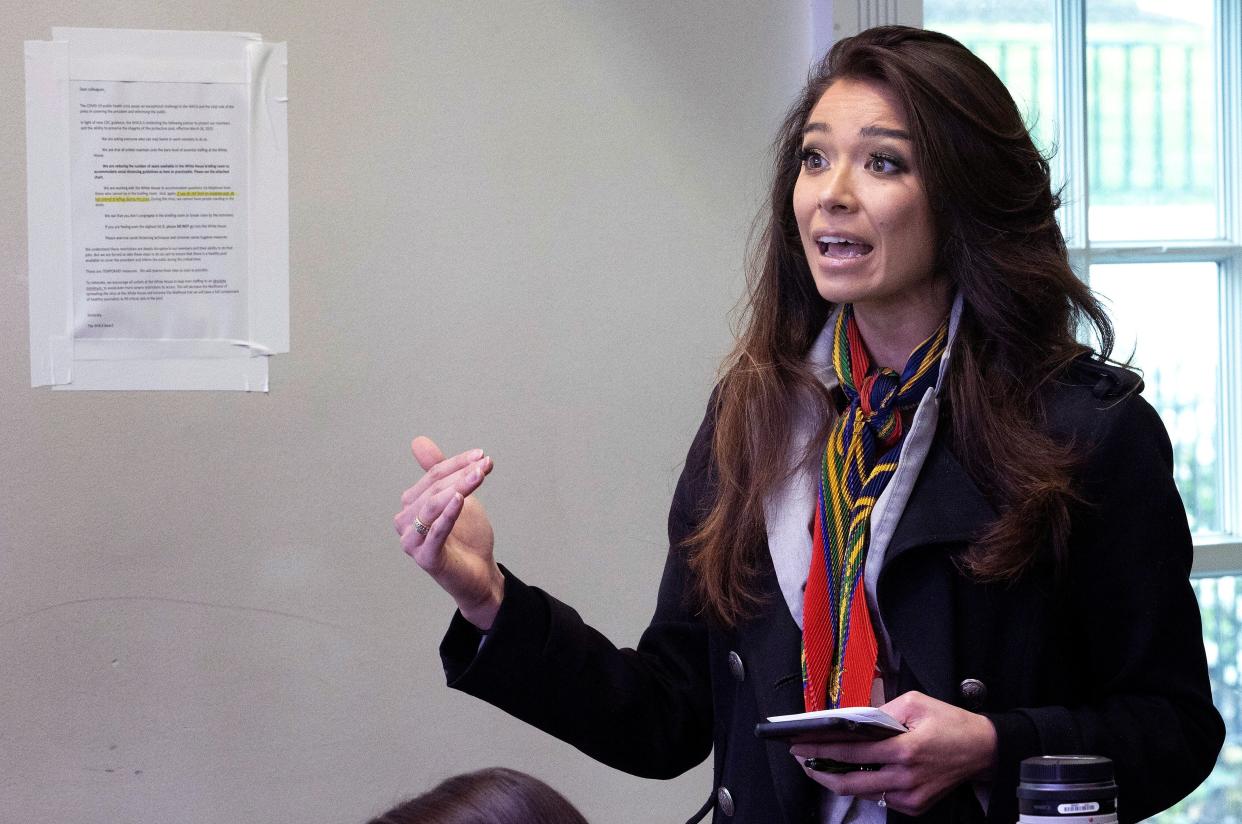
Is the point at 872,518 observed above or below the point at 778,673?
above

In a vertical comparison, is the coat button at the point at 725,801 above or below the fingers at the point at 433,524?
below

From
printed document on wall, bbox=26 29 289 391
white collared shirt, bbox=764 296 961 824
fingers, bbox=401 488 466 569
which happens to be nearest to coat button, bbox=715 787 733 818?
white collared shirt, bbox=764 296 961 824

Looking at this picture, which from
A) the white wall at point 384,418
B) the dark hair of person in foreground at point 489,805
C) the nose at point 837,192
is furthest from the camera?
the white wall at point 384,418

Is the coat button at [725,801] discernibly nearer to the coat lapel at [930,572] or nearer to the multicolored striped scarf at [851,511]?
the multicolored striped scarf at [851,511]

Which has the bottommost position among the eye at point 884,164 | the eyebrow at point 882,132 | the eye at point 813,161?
the eye at point 884,164

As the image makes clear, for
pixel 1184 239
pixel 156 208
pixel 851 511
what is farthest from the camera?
pixel 1184 239

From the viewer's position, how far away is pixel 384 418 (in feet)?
6.90

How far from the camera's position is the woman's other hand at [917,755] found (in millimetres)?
1149

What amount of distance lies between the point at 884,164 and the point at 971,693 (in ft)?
1.94

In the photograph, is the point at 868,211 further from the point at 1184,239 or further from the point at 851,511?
the point at 1184,239

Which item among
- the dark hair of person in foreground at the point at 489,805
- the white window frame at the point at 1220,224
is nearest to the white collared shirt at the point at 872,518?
the dark hair of person in foreground at the point at 489,805

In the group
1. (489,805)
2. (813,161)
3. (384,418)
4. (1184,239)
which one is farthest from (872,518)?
(1184,239)

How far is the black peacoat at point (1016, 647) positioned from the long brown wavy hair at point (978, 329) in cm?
3

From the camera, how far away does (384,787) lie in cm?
210
